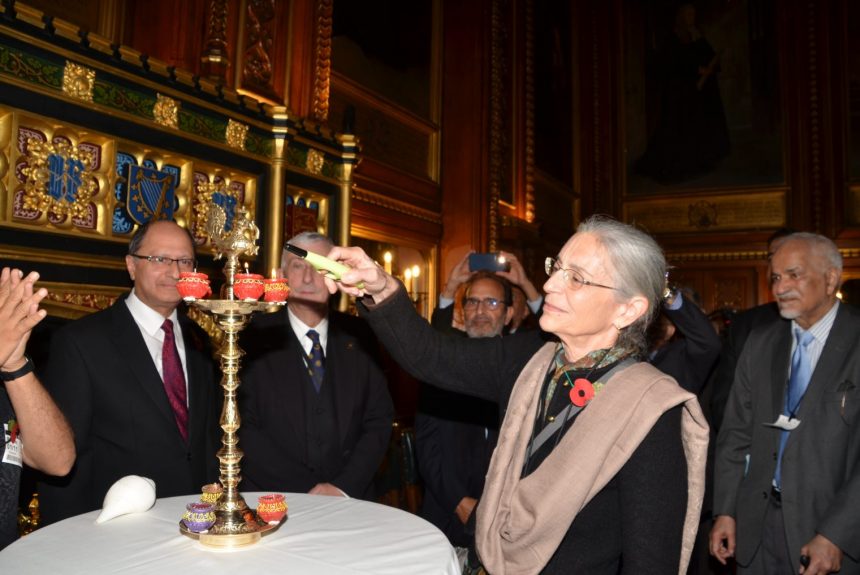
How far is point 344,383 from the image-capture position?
3.17m

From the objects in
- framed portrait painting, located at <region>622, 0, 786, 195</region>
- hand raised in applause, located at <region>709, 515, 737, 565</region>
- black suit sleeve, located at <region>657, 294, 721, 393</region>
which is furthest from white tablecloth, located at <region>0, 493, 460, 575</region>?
framed portrait painting, located at <region>622, 0, 786, 195</region>

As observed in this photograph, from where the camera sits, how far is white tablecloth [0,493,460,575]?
5.20 feet

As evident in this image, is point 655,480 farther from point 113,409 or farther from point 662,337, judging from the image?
point 662,337

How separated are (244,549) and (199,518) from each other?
15cm

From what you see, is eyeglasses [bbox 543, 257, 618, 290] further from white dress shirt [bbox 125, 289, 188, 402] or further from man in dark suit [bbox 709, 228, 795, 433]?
man in dark suit [bbox 709, 228, 795, 433]

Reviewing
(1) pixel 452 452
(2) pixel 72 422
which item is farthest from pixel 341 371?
(2) pixel 72 422

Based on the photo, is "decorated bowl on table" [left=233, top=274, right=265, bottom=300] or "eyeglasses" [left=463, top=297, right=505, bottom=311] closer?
"decorated bowl on table" [left=233, top=274, right=265, bottom=300]

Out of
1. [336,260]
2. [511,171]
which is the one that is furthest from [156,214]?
[511,171]

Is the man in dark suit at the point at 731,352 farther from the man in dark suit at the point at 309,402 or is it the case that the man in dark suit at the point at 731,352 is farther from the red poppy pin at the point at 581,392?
the red poppy pin at the point at 581,392

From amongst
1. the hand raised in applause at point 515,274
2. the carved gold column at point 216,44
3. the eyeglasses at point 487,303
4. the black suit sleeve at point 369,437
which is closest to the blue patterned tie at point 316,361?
the black suit sleeve at point 369,437

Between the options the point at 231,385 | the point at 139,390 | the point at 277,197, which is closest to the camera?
the point at 231,385

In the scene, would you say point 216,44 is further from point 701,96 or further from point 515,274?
point 701,96

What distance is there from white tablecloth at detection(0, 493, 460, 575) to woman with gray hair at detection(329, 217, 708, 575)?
9.4 inches

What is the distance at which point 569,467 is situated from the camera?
1.73 m
